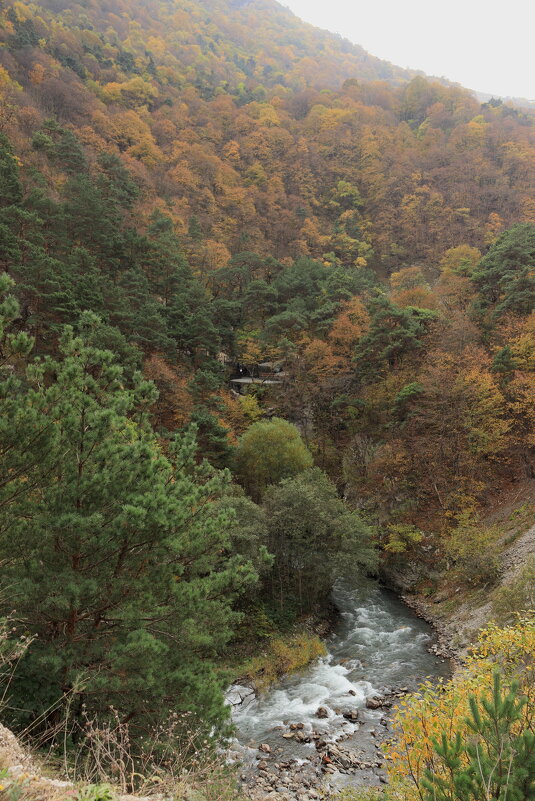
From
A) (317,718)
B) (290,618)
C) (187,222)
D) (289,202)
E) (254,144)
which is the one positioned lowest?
(290,618)

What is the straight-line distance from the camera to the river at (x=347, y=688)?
11039mm

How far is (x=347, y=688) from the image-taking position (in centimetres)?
1363

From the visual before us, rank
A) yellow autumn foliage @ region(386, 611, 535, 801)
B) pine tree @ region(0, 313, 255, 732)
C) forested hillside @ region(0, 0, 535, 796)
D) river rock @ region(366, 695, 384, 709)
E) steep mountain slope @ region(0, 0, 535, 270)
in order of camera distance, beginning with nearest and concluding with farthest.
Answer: yellow autumn foliage @ region(386, 611, 535, 801)
pine tree @ region(0, 313, 255, 732)
forested hillside @ region(0, 0, 535, 796)
river rock @ region(366, 695, 384, 709)
steep mountain slope @ region(0, 0, 535, 270)

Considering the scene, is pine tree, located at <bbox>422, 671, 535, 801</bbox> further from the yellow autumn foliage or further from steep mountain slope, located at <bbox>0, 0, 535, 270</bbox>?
steep mountain slope, located at <bbox>0, 0, 535, 270</bbox>

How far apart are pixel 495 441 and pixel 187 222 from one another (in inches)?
1319

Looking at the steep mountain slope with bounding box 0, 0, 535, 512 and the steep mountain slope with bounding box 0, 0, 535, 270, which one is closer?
the steep mountain slope with bounding box 0, 0, 535, 512

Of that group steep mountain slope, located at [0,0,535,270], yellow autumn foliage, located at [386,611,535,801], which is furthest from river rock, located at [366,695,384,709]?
steep mountain slope, located at [0,0,535,270]

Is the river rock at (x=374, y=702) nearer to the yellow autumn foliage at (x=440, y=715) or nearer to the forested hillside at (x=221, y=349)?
the forested hillside at (x=221, y=349)

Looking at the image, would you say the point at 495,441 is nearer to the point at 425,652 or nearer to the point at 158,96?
the point at 425,652

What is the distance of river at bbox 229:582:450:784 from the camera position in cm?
1104

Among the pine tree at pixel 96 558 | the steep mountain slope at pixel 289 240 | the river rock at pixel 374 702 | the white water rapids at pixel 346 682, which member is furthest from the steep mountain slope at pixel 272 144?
the river rock at pixel 374 702

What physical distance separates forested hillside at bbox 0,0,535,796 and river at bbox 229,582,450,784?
7.54 ft

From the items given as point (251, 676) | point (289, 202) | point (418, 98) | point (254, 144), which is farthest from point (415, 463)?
point (418, 98)

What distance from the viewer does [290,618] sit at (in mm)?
17797
